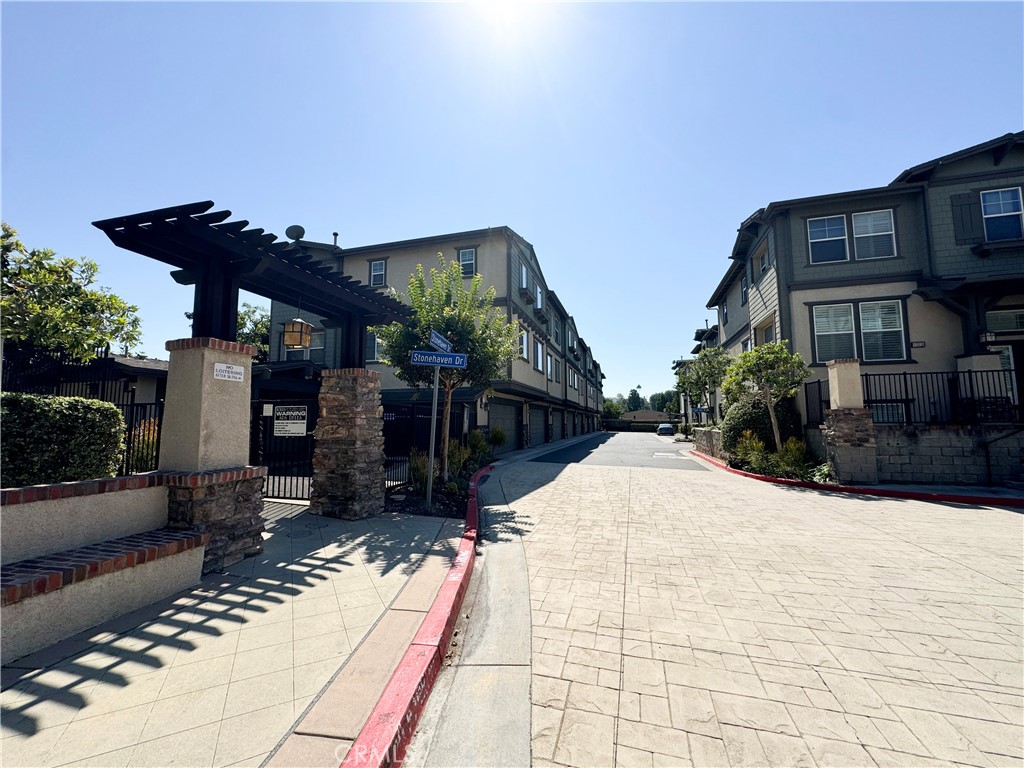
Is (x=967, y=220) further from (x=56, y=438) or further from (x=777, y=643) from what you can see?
(x=56, y=438)

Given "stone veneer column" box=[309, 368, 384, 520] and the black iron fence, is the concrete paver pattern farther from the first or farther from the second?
the black iron fence

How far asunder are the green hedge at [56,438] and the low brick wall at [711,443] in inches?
670

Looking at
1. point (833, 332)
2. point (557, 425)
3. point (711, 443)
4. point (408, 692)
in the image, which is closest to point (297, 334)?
point (408, 692)

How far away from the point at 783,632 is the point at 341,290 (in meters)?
7.48

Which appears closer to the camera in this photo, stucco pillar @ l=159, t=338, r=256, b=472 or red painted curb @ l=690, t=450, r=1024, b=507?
stucco pillar @ l=159, t=338, r=256, b=472

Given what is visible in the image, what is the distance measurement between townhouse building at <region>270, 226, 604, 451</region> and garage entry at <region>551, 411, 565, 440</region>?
537cm

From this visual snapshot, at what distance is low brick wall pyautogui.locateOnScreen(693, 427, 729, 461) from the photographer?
17.1m

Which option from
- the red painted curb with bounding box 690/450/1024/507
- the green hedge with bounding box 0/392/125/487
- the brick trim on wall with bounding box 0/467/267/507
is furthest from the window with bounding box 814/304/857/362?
the green hedge with bounding box 0/392/125/487

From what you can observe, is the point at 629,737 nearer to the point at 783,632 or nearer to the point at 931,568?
the point at 783,632

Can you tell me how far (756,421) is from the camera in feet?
46.7

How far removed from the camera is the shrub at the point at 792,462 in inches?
456

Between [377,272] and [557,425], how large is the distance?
65.6ft

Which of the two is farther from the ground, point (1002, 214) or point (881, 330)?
point (1002, 214)

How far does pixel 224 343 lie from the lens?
5.18m
